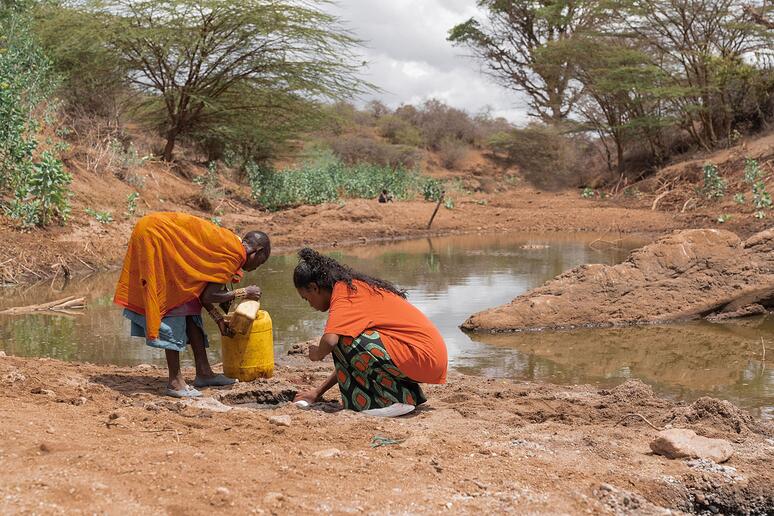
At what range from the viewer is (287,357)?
20.3 feet

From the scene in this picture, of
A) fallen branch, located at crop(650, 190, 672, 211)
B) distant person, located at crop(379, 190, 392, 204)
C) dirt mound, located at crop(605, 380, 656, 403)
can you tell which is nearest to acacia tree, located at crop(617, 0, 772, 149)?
fallen branch, located at crop(650, 190, 672, 211)

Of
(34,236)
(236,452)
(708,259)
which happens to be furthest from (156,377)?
(34,236)

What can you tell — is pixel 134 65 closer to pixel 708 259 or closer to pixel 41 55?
pixel 41 55

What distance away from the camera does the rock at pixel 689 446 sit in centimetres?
349

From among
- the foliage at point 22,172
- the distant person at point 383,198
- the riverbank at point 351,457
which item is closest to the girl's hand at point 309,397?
the riverbank at point 351,457

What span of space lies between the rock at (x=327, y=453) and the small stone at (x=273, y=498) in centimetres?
49

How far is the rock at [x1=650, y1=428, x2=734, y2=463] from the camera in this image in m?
3.49

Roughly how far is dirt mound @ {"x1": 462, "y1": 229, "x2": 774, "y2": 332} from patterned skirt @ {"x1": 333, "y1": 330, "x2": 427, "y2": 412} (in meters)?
3.08

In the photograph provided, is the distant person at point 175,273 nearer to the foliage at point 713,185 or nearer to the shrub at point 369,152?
the foliage at point 713,185

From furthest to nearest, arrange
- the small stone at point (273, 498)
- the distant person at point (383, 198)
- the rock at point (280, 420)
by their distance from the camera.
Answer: the distant person at point (383, 198) < the rock at point (280, 420) < the small stone at point (273, 498)

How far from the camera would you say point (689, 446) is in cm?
352

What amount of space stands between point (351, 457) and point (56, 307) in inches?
223

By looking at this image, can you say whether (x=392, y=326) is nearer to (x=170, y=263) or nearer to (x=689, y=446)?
(x=170, y=263)

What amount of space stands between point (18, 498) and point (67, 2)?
57.2 ft
